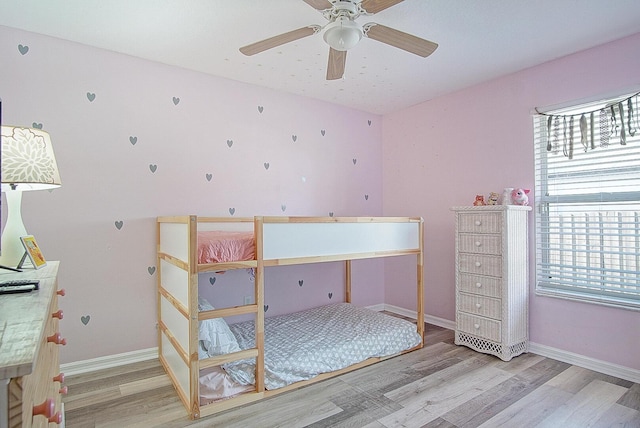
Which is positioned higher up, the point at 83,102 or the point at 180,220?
the point at 83,102


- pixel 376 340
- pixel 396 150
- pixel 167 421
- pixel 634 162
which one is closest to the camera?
pixel 167 421

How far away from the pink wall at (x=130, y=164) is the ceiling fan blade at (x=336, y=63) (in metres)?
1.08

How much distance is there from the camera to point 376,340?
2.55m

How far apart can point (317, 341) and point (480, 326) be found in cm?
126

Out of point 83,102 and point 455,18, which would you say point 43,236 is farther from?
point 455,18

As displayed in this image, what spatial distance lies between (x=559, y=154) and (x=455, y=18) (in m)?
1.36

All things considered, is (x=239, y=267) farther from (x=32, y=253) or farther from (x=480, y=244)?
(x=480, y=244)

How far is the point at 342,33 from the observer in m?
1.77

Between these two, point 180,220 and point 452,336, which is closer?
point 180,220

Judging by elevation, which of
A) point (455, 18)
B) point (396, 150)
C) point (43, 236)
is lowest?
point (43, 236)

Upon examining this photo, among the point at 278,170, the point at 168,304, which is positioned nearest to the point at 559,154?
the point at 278,170

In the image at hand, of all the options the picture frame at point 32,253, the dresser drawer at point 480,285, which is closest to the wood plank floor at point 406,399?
the dresser drawer at point 480,285

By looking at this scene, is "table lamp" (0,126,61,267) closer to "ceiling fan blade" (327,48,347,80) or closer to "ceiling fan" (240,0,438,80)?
"ceiling fan" (240,0,438,80)

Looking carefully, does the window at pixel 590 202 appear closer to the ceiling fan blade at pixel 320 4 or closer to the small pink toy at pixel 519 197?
the small pink toy at pixel 519 197
